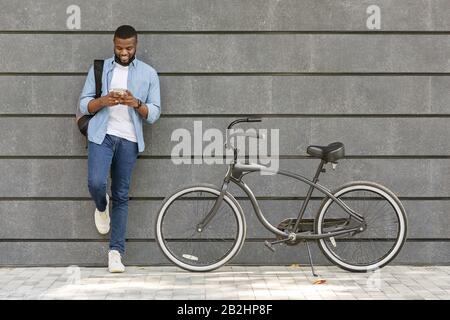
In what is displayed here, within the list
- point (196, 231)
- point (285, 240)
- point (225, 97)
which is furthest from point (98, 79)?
point (285, 240)

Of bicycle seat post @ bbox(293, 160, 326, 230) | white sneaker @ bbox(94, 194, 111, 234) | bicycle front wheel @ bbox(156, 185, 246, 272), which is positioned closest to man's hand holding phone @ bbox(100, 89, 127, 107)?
white sneaker @ bbox(94, 194, 111, 234)

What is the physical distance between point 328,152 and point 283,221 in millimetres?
766

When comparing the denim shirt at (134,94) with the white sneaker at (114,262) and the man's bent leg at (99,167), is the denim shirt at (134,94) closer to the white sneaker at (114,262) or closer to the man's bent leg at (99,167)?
the man's bent leg at (99,167)

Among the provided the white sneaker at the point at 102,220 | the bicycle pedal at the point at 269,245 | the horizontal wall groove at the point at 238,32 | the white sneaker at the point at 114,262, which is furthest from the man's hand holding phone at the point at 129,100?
the bicycle pedal at the point at 269,245

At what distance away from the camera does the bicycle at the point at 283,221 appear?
8.03 m

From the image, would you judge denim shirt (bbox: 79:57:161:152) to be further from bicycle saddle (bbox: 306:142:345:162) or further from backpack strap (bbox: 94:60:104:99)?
bicycle saddle (bbox: 306:142:345:162)

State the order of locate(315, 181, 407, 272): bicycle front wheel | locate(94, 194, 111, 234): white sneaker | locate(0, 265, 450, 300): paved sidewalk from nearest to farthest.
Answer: locate(0, 265, 450, 300): paved sidewalk
locate(315, 181, 407, 272): bicycle front wheel
locate(94, 194, 111, 234): white sneaker

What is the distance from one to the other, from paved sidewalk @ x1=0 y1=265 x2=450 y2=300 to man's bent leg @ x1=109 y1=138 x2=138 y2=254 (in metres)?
0.35

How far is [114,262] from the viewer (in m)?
8.17

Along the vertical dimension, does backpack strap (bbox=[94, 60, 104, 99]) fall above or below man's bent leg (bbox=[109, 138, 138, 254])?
above

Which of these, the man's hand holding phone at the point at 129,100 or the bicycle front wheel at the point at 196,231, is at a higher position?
the man's hand holding phone at the point at 129,100

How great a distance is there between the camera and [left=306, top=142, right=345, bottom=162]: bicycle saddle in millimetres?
7992

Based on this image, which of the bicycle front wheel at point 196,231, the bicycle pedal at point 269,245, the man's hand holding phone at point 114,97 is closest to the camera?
the man's hand holding phone at point 114,97

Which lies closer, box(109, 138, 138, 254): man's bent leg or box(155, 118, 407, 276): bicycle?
box(155, 118, 407, 276): bicycle
